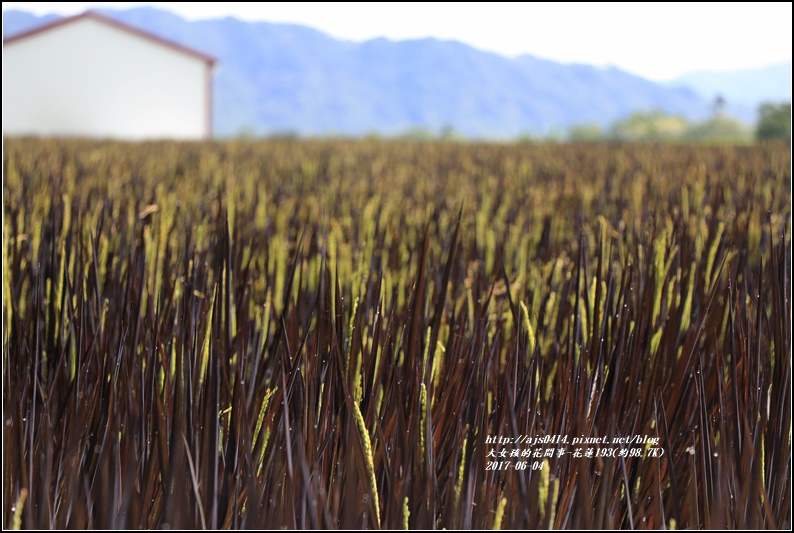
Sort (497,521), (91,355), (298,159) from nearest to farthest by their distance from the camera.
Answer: (497,521) → (91,355) → (298,159)

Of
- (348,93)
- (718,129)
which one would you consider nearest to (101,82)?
(718,129)

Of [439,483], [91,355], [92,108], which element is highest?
[92,108]

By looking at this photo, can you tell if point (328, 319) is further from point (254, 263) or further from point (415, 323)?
point (254, 263)

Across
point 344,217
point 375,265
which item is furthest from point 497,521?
point 344,217

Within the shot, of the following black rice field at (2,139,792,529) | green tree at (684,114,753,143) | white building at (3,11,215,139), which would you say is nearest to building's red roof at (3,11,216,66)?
white building at (3,11,215,139)

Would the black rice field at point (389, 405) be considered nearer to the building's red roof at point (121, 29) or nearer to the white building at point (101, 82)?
the building's red roof at point (121, 29)

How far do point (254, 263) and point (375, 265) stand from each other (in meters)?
0.25

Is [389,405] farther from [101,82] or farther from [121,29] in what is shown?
[121,29]

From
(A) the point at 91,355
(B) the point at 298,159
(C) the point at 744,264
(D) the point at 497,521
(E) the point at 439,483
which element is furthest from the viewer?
(B) the point at 298,159

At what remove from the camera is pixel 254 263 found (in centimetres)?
168

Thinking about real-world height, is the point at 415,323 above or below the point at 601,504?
above

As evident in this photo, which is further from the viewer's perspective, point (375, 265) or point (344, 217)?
point (344, 217)

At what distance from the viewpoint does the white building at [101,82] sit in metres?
9.19

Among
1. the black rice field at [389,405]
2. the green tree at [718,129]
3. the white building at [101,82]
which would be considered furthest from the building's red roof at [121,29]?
the green tree at [718,129]
